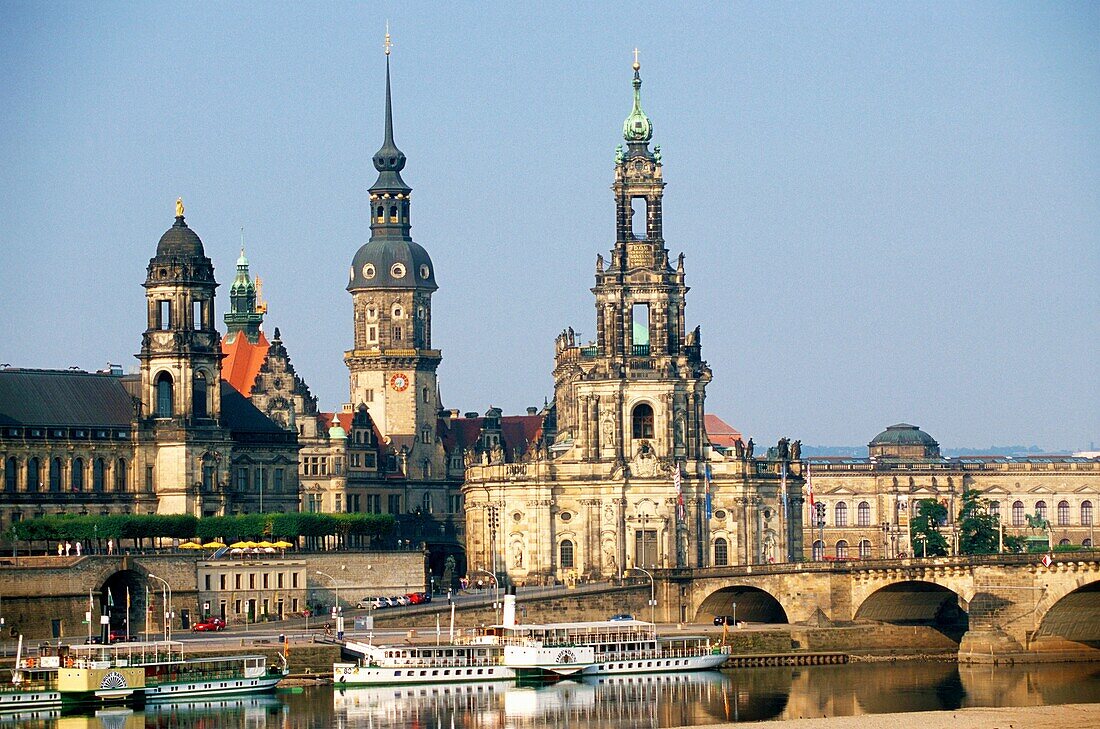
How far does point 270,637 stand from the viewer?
160m

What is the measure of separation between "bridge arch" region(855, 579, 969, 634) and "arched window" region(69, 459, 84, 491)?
46933 mm

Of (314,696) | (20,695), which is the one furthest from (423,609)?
(20,695)

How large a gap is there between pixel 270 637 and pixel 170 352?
89.9ft

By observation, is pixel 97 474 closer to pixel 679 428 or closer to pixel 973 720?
pixel 679 428

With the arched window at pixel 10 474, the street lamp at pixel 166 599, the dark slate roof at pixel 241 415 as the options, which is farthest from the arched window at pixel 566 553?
the arched window at pixel 10 474

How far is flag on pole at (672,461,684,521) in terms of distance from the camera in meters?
192

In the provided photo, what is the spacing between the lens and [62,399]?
183000 millimetres

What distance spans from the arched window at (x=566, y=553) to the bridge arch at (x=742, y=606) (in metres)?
15.8

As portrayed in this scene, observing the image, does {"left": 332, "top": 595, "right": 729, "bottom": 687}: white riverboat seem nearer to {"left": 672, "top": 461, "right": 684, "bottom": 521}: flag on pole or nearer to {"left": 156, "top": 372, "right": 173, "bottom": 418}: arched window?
{"left": 672, "top": 461, "right": 684, "bottom": 521}: flag on pole

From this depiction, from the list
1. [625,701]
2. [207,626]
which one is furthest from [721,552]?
[625,701]

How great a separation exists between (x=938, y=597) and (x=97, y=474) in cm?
5091

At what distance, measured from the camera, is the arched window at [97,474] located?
18175 cm

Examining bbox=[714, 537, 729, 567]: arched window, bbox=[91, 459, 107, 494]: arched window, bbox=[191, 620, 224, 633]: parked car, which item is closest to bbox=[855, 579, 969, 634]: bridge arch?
bbox=[714, 537, 729, 567]: arched window

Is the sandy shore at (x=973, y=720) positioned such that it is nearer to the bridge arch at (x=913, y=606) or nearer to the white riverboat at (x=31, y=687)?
the white riverboat at (x=31, y=687)
